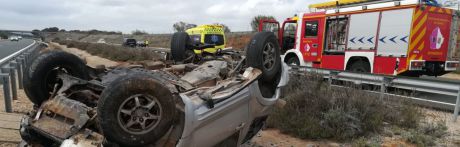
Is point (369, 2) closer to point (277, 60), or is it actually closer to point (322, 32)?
point (322, 32)

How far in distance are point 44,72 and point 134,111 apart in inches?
54.2

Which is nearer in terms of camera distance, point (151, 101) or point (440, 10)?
point (151, 101)

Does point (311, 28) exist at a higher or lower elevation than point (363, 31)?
higher

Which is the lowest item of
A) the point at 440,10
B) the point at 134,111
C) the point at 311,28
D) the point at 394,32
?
the point at 134,111

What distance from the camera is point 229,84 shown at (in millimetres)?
3334

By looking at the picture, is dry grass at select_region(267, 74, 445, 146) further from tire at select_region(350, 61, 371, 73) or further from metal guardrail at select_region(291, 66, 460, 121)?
tire at select_region(350, 61, 371, 73)

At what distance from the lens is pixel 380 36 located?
10070mm

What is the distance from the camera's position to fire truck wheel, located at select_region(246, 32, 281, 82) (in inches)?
147

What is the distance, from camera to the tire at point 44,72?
3295 millimetres

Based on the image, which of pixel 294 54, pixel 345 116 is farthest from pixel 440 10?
pixel 345 116

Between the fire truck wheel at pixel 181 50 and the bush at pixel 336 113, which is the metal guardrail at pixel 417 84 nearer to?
the bush at pixel 336 113

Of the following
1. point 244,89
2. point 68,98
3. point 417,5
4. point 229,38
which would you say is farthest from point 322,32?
point 229,38

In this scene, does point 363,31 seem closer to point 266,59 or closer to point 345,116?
point 345,116

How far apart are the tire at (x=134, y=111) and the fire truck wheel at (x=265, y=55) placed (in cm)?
134
